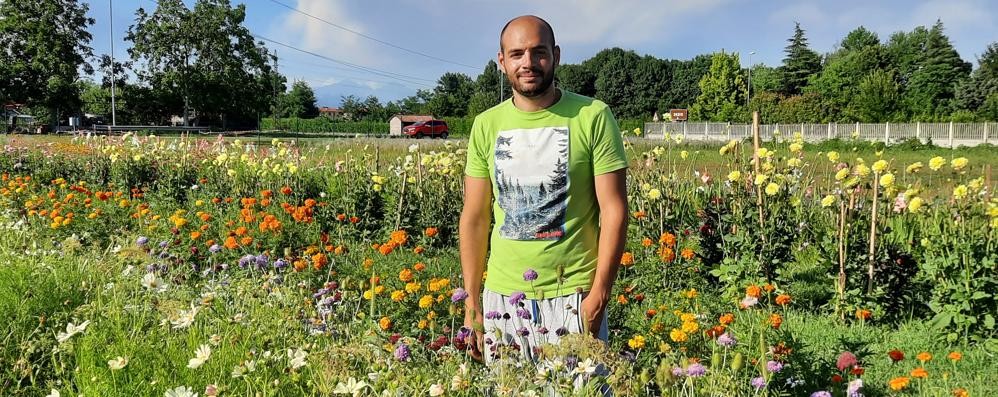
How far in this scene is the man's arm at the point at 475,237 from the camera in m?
1.96

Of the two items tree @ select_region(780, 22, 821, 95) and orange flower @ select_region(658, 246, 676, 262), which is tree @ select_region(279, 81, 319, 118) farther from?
orange flower @ select_region(658, 246, 676, 262)

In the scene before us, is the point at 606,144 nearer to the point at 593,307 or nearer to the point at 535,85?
the point at 535,85

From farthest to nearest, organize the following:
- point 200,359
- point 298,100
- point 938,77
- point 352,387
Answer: point 298,100 < point 938,77 < point 200,359 < point 352,387

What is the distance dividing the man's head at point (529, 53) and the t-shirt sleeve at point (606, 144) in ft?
0.53

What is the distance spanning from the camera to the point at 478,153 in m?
1.92

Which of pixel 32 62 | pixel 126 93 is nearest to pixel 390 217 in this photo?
pixel 32 62

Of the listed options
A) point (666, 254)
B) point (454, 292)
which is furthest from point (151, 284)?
point (666, 254)

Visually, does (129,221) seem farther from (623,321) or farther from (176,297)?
(623,321)

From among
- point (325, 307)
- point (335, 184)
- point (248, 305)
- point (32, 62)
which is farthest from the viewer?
point (32, 62)

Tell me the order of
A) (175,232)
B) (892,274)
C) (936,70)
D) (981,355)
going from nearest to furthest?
(981,355)
(892,274)
(175,232)
(936,70)

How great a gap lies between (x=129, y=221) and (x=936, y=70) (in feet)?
169

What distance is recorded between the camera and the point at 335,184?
6.11m

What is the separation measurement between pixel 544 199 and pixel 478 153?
0.85ft

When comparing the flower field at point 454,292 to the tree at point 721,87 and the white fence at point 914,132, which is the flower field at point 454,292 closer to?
the white fence at point 914,132
